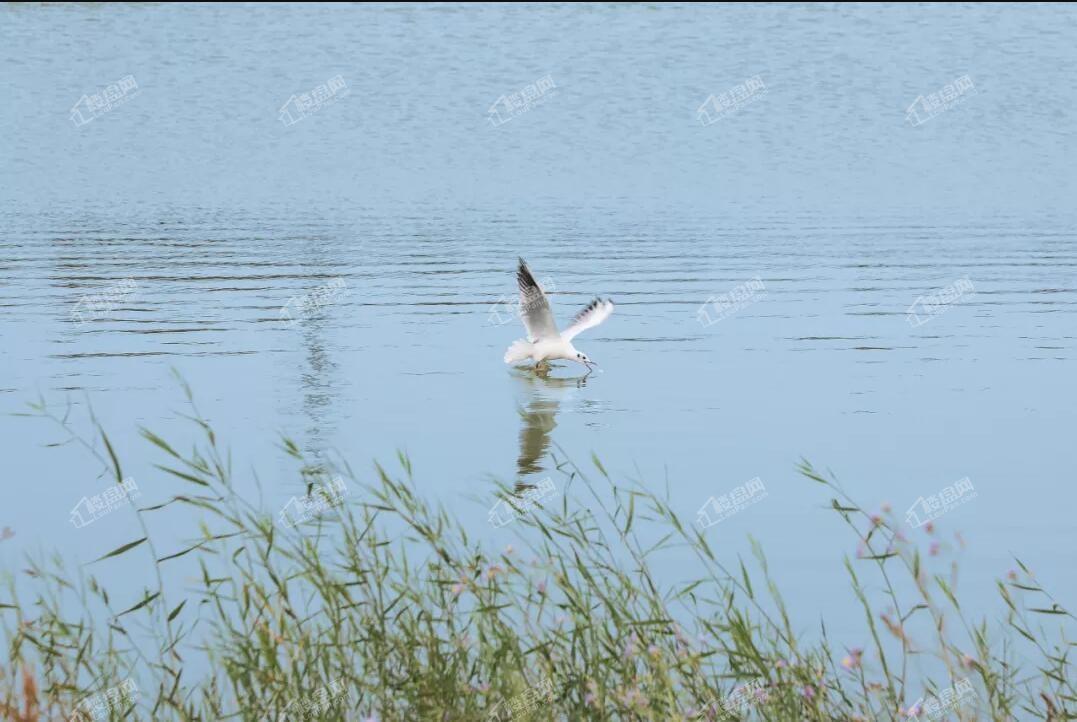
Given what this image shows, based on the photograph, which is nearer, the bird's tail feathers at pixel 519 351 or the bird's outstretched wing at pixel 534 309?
the bird's outstretched wing at pixel 534 309

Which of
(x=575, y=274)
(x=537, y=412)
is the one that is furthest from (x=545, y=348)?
(x=575, y=274)

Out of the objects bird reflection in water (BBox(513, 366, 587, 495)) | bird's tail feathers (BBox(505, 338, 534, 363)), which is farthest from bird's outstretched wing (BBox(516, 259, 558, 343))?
bird reflection in water (BBox(513, 366, 587, 495))

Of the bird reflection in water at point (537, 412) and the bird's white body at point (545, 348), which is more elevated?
the bird's white body at point (545, 348)

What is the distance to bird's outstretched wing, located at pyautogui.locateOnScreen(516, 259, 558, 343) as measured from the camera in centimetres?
1936

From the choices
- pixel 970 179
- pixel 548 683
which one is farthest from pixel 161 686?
pixel 970 179

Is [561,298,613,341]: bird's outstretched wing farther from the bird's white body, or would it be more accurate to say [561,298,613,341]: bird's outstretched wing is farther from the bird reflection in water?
the bird reflection in water

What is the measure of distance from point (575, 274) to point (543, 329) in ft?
36.0

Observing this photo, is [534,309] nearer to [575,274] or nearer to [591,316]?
[591,316]

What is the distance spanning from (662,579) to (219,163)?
45.8m

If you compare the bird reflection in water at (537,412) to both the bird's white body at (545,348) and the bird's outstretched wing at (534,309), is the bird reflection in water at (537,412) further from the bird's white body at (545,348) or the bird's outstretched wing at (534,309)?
the bird's outstretched wing at (534,309)

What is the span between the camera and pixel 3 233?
123ft

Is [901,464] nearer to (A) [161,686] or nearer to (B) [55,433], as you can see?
(B) [55,433]

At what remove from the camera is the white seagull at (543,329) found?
19.8m

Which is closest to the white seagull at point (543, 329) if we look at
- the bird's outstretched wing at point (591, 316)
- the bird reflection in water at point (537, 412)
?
the bird's outstretched wing at point (591, 316)
